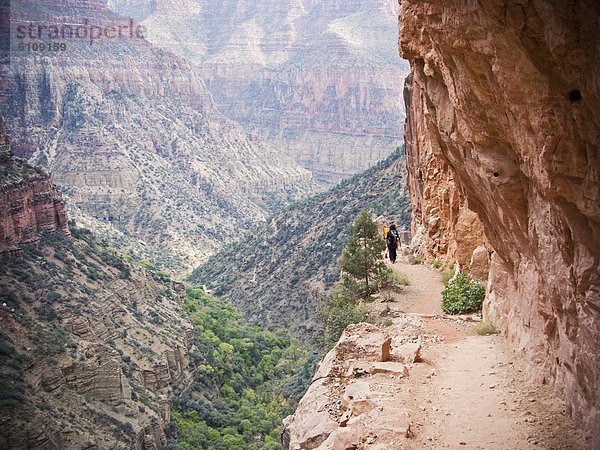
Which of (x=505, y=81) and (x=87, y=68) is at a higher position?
(x=87, y=68)

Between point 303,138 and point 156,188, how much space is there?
96460 millimetres

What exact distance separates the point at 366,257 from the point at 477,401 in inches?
508

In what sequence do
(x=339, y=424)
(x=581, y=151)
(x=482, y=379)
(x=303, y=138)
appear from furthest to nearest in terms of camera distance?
(x=303, y=138) → (x=482, y=379) → (x=339, y=424) → (x=581, y=151)

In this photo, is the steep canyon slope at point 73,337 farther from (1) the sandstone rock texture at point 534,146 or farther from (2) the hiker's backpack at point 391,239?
(1) the sandstone rock texture at point 534,146

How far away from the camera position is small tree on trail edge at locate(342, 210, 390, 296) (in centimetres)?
2441

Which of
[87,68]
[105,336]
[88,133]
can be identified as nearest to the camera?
[105,336]

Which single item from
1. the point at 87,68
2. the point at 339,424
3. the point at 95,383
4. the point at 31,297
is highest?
the point at 87,68

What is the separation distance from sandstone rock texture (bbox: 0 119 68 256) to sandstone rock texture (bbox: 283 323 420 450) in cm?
2449

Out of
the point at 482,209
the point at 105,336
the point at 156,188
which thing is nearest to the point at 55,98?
the point at 156,188

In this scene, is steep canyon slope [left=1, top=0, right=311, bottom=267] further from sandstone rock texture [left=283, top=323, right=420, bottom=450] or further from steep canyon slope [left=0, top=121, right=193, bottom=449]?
sandstone rock texture [left=283, top=323, right=420, bottom=450]

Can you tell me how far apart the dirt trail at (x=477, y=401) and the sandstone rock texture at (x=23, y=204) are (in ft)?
83.1

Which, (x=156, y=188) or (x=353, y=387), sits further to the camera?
(x=156, y=188)

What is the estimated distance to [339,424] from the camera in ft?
38.8

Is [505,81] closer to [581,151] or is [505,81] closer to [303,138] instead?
[581,151]
